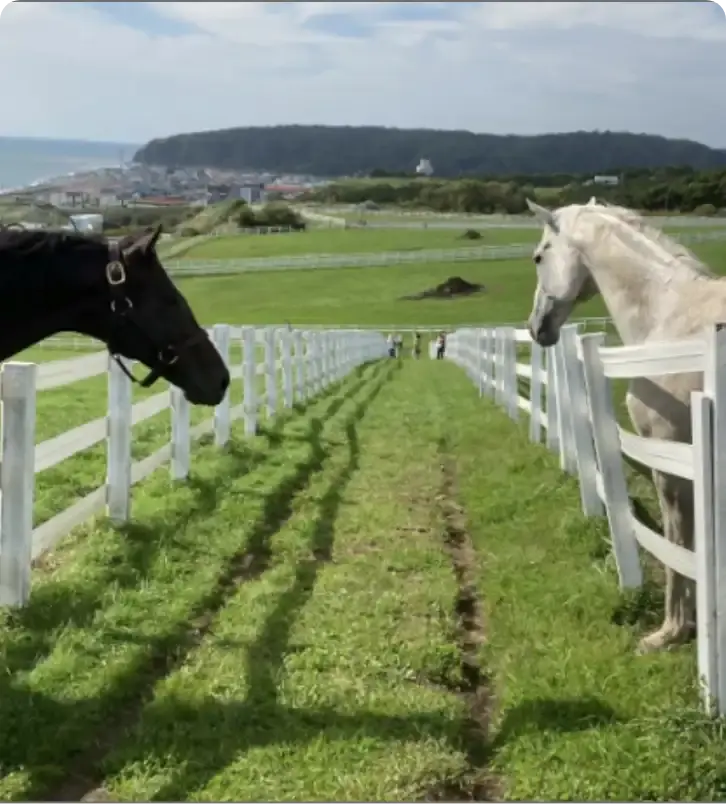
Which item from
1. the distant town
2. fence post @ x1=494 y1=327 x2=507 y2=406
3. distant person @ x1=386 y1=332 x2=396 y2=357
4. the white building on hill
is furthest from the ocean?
the white building on hill

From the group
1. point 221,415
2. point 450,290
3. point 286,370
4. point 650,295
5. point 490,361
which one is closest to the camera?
point 650,295

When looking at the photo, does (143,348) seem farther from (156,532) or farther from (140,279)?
(156,532)

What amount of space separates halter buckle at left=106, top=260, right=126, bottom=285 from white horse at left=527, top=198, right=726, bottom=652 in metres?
2.49

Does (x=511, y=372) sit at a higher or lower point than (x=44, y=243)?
lower

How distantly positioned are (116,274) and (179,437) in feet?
12.3

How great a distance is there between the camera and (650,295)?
195 inches

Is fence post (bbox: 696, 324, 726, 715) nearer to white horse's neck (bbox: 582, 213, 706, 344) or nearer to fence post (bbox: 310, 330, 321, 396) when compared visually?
white horse's neck (bbox: 582, 213, 706, 344)

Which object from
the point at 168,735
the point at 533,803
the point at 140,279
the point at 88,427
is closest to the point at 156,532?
the point at 88,427

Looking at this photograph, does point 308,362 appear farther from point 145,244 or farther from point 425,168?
point 425,168

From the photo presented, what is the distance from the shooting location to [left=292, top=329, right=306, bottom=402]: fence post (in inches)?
638

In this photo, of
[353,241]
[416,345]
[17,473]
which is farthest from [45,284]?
[353,241]

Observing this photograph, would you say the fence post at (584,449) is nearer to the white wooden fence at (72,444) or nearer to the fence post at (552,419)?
the fence post at (552,419)

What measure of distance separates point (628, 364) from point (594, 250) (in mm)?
989

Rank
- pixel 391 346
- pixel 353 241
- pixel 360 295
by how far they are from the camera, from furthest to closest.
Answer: pixel 353 241
pixel 360 295
pixel 391 346
